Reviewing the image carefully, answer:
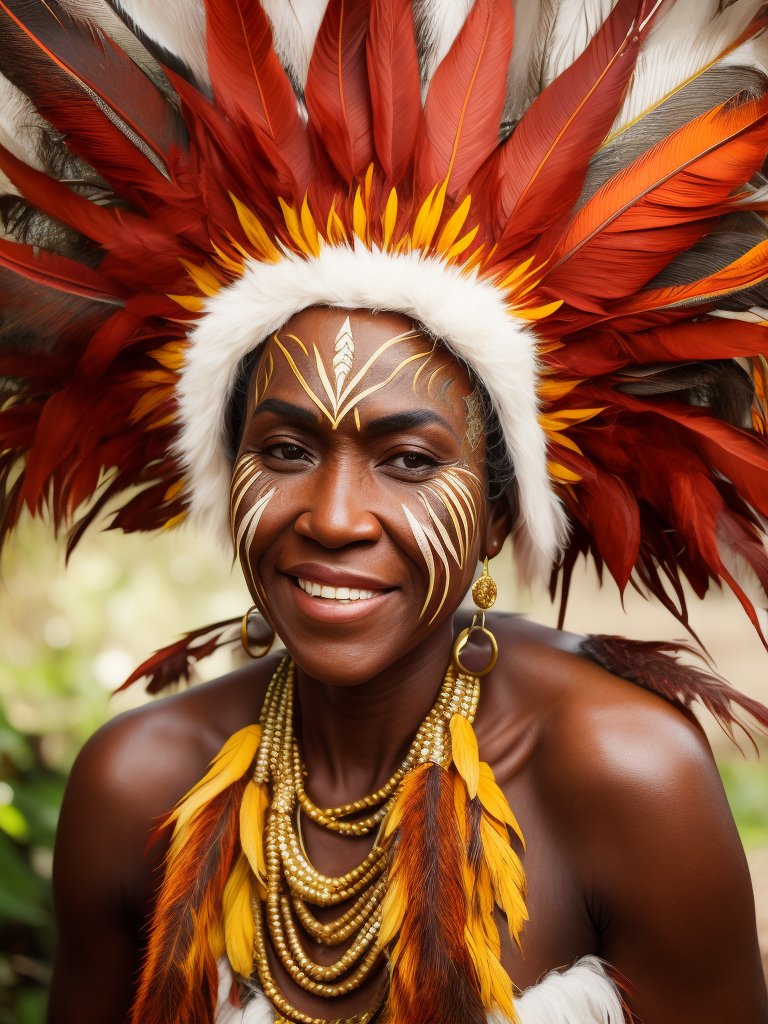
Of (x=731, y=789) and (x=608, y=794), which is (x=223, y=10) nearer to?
(x=608, y=794)

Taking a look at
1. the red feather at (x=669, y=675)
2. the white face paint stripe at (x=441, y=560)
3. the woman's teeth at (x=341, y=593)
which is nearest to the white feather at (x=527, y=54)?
the white face paint stripe at (x=441, y=560)

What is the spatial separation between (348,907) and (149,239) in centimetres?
149

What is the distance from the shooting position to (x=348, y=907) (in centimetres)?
175

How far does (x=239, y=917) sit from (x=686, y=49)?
199cm

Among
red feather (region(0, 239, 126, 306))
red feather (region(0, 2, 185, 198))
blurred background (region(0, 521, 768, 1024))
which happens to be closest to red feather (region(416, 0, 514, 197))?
red feather (region(0, 2, 185, 198))

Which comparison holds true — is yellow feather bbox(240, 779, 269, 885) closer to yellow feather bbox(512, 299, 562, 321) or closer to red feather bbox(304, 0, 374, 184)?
yellow feather bbox(512, 299, 562, 321)

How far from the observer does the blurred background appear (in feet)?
8.92

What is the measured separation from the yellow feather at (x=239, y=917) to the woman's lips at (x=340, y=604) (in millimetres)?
669

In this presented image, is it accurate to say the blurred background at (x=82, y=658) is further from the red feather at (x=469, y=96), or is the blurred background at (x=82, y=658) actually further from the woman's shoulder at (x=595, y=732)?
the red feather at (x=469, y=96)

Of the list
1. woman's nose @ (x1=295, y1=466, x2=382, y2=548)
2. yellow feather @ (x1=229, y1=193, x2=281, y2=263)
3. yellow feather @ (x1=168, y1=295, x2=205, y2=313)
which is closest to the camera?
woman's nose @ (x1=295, y1=466, x2=382, y2=548)

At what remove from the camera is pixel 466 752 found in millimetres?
1721

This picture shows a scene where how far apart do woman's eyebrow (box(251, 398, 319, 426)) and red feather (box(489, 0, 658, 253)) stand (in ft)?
1.71

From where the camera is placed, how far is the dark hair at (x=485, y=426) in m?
1.71

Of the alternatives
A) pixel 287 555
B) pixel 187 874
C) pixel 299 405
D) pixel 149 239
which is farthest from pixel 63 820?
pixel 149 239
